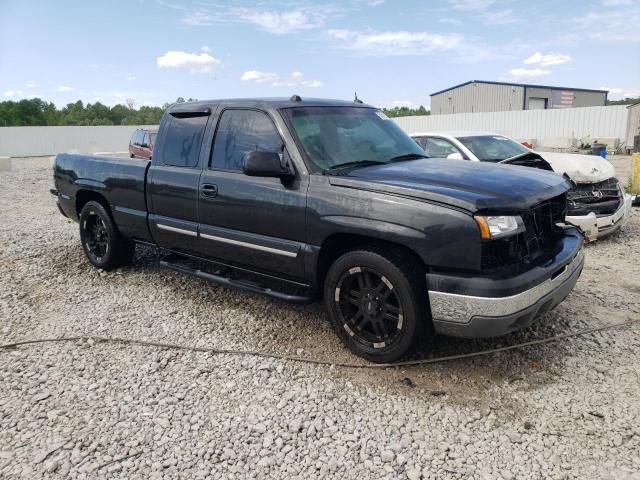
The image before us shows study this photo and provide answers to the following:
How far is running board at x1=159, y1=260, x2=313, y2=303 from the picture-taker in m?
3.97

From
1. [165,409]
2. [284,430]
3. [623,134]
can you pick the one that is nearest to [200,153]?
[165,409]

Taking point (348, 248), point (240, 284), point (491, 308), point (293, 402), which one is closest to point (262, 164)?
point (348, 248)

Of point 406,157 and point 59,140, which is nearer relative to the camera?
point 406,157

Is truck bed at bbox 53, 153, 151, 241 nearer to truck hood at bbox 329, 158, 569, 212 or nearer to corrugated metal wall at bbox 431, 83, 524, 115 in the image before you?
truck hood at bbox 329, 158, 569, 212

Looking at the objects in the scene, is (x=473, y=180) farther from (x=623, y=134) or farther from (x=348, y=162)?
(x=623, y=134)

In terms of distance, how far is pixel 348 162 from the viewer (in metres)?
4.00

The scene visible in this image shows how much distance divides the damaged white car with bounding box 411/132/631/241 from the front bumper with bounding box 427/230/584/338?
338cm

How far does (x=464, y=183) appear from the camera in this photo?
3404mm

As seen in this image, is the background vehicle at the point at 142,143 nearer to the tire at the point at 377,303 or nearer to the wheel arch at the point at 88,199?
the wheel arch at the point at 88,199

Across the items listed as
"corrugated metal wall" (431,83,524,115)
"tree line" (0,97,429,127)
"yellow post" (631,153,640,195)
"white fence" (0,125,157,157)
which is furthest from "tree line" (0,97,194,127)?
"yellow post" (631,153,640,195)

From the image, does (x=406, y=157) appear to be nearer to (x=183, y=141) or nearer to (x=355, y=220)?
(x=355, y=220)

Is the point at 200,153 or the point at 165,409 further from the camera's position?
the point at 200,153

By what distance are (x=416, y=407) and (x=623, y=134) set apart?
28806 mm

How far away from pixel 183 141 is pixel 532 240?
315cm
